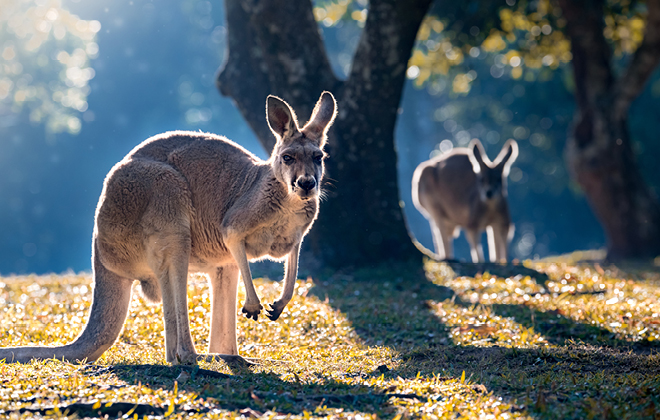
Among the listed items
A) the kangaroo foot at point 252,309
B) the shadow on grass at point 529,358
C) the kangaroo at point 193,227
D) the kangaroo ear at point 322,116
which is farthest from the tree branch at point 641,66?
the kangaroo foot at point 252,309

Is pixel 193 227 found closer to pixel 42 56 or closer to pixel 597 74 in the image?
pixel 597 74

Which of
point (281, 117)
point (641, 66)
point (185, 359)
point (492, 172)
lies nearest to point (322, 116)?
point (281, 117)

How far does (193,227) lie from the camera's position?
16.0ft

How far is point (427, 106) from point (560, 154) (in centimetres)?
1817

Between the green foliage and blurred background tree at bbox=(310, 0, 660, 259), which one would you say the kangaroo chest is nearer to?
blurred background tree at bbox=(310, 0, 660, 259)

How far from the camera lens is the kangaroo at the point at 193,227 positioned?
4621 mm

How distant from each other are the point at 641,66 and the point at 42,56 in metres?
20.0

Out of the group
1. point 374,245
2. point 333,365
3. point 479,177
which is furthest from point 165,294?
point 479,177

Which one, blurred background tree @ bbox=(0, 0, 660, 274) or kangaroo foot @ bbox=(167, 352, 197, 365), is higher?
blurred background tree @ bbox=(0, 0, 660, 274)

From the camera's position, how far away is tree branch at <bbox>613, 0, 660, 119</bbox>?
40.6 ft

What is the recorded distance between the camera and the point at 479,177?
437 inches

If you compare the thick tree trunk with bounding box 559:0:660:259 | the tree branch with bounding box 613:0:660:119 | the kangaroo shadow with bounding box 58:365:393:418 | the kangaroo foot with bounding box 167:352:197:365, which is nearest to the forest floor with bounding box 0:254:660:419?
the kangaroo shadow with bounding box 58:365:393:418

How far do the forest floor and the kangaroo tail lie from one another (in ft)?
0.50

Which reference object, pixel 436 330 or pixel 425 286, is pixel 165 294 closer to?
pixel 436 330
